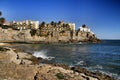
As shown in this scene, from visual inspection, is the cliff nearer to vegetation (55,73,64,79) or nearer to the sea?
the sea

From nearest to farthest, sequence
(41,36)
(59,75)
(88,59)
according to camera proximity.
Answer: (59,75), (88,59), (41,36)

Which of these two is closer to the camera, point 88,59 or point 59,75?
point 59,75

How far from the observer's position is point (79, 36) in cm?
16200

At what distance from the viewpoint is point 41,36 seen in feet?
477

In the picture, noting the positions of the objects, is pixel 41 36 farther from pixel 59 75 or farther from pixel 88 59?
pixel 59 75

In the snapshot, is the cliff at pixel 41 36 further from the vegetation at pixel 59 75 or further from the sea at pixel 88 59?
the vegetation at pixel 59 75

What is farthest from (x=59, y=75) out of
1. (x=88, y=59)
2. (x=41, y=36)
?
(x=41, y=36)

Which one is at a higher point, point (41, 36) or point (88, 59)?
point (41, 36)

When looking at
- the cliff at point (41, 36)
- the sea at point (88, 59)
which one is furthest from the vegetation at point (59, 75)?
the cliff at point (41, 36)

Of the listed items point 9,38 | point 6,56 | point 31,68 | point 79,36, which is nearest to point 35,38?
point 9,38

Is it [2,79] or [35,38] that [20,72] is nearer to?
[2,79]

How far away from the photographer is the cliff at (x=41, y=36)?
128150mm

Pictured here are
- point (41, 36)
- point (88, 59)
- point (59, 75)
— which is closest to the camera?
point (59, 75)

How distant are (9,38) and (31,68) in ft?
373
